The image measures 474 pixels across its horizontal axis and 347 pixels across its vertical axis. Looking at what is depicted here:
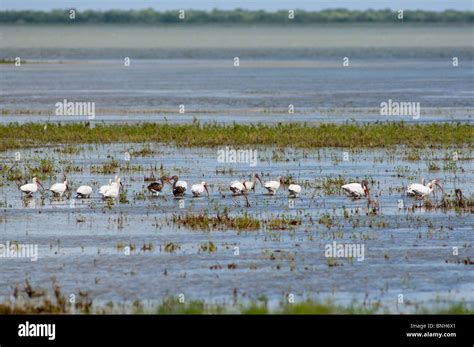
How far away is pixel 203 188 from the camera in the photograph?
23516 mm

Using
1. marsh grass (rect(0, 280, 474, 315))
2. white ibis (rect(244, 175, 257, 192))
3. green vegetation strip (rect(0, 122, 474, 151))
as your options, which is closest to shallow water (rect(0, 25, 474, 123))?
green vegetation strip (rect(0, 122, 474, 151))

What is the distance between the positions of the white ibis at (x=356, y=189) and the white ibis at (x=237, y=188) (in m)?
1.86

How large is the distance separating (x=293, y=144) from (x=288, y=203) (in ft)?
33.4

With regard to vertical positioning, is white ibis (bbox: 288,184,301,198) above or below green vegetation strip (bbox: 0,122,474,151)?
above

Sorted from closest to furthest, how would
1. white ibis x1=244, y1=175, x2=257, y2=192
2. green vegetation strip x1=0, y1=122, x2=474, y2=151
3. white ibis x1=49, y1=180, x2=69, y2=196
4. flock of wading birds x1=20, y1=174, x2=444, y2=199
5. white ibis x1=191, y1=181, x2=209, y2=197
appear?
flock of wading birds x1=20, y1=174, x2=444, y2=199, white ibis x1=49, y1=180, x2=69, y2=196, white ibis x1=191, y1=181, x2=209, y2=197, white ibis x1=244, y1=175, x2=257, y2=192, green vegetation strip x1=0, y1=122, x2=474, y2=151

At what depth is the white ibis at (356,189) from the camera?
22891 millimetres

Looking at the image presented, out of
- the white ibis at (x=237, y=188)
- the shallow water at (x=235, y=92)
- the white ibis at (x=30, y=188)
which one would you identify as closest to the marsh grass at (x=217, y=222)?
the white ibis at (x=237, y=188)

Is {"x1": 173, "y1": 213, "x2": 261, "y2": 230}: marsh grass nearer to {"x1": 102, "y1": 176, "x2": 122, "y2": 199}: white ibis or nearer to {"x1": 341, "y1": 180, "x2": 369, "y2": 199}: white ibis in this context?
{"x1": 102, "y1": 176, "x2": 122, "y2": 199}: white ibis

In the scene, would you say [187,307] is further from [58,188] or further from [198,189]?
[58,188]

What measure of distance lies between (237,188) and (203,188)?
628 mm

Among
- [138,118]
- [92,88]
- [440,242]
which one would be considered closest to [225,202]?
[440,242]

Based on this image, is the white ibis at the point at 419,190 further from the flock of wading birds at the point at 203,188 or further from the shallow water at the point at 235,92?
the shallow water at the point at 235,92

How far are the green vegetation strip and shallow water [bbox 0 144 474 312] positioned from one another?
18.8 feet

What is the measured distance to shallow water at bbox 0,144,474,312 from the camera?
51.9 ft
